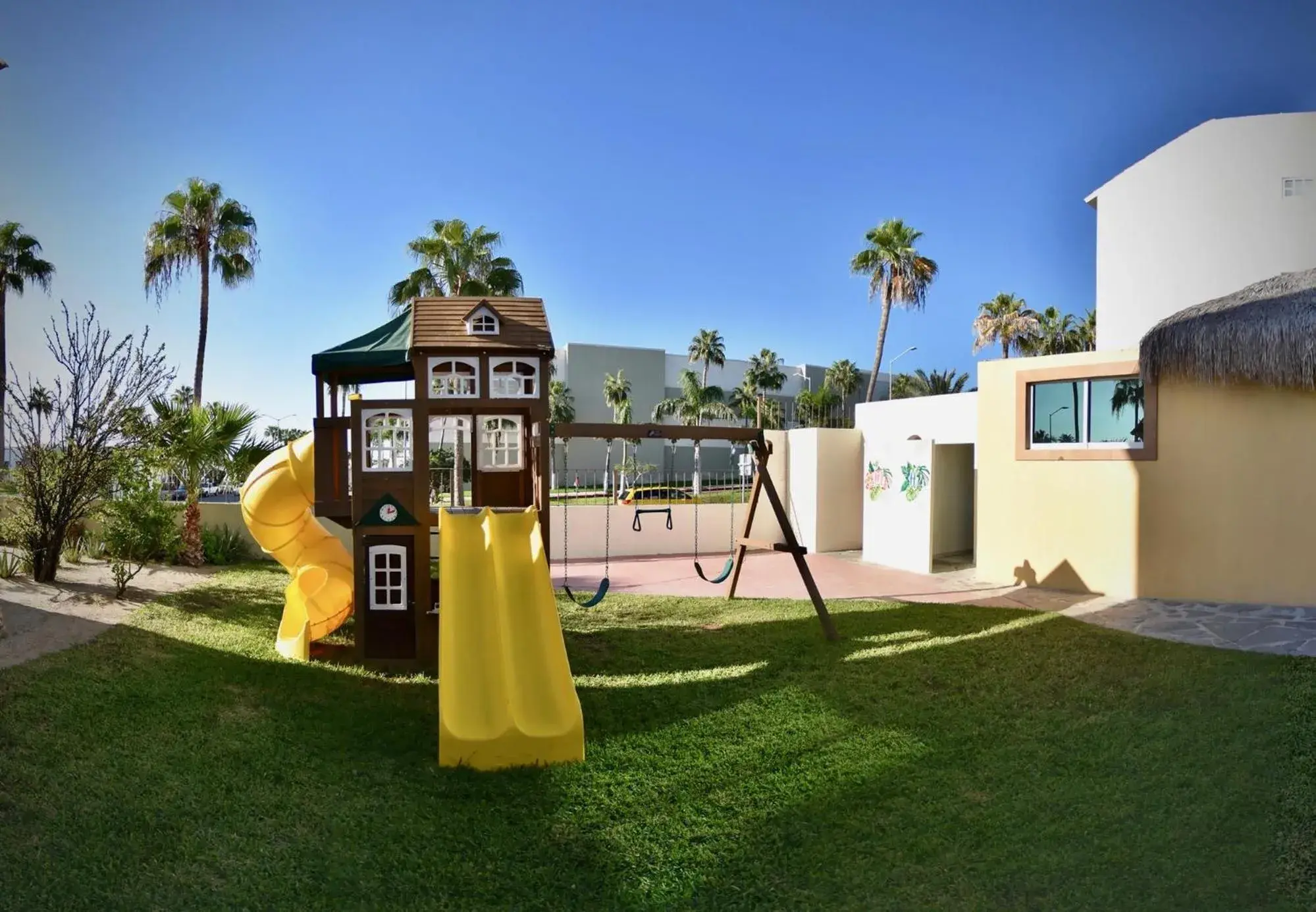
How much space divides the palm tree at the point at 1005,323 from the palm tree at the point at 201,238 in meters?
35.3

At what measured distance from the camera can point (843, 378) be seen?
47.4m

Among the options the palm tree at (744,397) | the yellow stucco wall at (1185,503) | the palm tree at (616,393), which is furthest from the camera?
the palm tree at (744,397)

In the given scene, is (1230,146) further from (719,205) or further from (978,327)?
(978,327)

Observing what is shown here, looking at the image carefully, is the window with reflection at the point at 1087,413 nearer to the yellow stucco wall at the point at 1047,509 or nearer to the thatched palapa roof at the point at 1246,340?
the yellow stucco wall at the point at 1047,509

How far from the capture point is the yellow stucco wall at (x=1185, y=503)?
8953 millimetres

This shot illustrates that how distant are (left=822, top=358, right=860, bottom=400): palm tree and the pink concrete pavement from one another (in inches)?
1341

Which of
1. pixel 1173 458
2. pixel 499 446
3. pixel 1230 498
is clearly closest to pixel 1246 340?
pixel 1173 458

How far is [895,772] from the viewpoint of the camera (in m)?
4.89

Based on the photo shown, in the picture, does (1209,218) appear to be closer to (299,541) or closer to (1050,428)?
(1050,428)

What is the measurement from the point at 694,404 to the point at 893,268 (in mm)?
15253

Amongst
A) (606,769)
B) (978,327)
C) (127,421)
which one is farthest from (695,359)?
(606,769)

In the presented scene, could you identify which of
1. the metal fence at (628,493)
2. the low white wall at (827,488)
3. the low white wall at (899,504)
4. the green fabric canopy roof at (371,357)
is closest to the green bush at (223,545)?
the metal fence at (628,493)

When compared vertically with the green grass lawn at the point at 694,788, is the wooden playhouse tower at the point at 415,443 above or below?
above

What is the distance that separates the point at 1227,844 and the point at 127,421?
1179 centimetres
